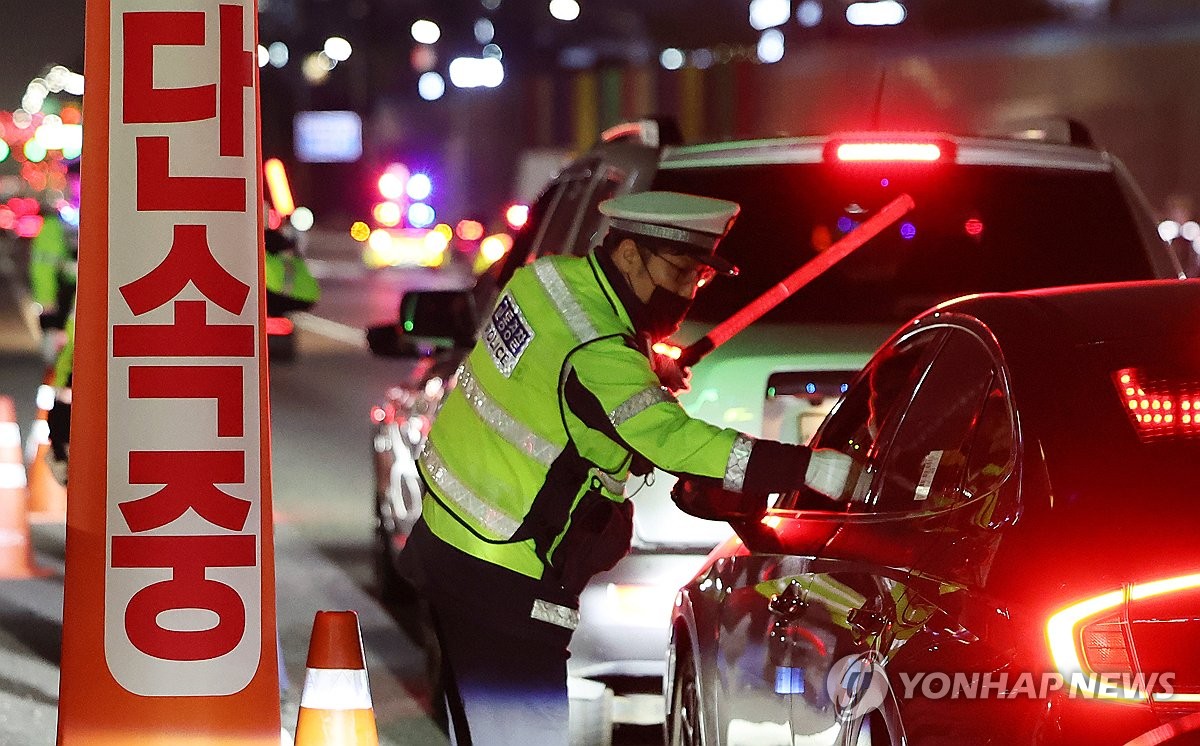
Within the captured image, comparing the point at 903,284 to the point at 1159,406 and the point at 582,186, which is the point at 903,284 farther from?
the point at 1159,406

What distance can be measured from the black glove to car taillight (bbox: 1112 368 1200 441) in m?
1.41

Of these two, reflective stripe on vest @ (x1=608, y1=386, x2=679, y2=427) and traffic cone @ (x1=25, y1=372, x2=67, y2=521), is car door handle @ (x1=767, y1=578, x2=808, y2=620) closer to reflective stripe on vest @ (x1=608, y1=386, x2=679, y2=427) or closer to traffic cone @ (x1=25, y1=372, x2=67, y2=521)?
reflective stripe on vest @ (x1=608, y1=386, x2=679, y2=427)

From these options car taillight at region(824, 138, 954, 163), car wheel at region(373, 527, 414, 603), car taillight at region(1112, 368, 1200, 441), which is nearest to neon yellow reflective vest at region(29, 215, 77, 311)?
car wheel at region(373, 527, 414, 603)

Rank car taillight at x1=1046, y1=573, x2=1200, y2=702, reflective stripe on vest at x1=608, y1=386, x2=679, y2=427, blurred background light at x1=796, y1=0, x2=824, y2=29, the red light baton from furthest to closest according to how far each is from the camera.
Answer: blurred background light at x1=796, y1=0, x2=824, y2=29
the red light baton
reflective stripe on vest at x1=608, y1=386, x2=679, y2=427
car taillight at x1=1046, y1=573, x2=1200, y2=702

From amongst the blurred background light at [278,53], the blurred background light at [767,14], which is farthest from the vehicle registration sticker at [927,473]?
the blurred background light at [278,53]

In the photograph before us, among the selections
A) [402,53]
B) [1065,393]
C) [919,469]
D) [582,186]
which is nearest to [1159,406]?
[1065,393]

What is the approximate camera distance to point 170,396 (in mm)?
5113

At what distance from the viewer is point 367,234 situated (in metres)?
58.7

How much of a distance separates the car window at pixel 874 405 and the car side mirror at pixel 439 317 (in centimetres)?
247

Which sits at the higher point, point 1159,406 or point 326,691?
point 1159,406

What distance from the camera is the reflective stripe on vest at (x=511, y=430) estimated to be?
16.0ft

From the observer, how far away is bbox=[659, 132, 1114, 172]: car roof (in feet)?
21.8

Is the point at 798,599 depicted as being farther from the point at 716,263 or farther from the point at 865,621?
the point at 716,263

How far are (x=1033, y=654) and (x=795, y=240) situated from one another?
10.9ft
